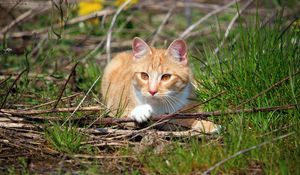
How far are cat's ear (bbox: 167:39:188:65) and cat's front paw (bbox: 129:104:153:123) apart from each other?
23.2 inches

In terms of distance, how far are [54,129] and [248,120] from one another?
1441mm

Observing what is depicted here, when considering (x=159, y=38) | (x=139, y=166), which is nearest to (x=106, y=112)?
(x=139, y=166)

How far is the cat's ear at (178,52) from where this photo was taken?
475cm

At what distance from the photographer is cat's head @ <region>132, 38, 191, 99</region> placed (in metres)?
4.57

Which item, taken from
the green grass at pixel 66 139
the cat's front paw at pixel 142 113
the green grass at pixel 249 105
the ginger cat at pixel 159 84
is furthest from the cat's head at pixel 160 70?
the green grass at pixel 66 139

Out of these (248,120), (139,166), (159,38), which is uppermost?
(159,38)

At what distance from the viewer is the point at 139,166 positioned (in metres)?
3.92

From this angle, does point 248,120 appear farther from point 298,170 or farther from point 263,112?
point 298,170

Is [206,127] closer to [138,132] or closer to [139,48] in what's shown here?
[138,132]

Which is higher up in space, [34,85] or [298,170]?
[34,85]

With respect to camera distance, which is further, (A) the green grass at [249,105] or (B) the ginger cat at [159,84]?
(B) the ginger cat at [159,84]

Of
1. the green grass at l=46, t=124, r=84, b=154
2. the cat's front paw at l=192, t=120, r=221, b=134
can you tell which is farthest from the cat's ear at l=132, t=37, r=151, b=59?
the green grass at l=46, t=124, r=84, b=154

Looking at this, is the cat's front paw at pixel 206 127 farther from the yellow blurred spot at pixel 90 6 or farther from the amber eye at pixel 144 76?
the yellow blurred spot at pixel 90 6

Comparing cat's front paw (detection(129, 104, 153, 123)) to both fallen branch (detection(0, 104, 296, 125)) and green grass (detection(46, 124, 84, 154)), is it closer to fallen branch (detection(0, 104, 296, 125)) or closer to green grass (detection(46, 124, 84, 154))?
fallen branch (detection(0, 104, 296, 125))
